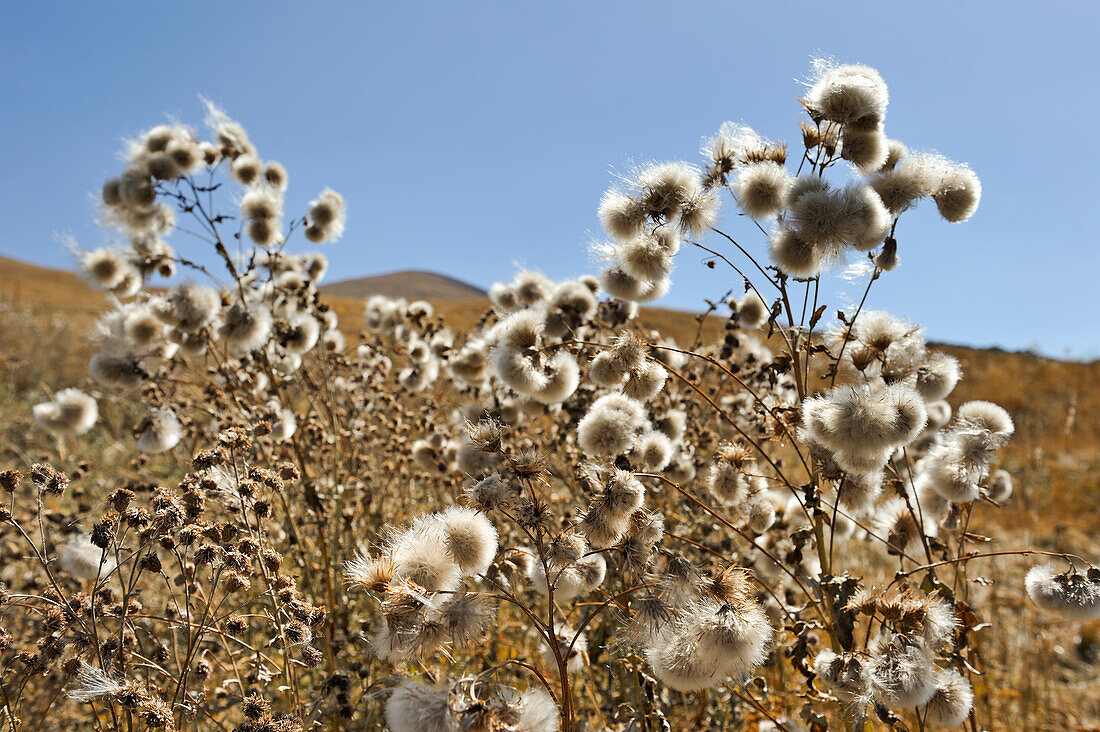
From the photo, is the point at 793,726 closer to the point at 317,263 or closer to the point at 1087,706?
the point at 1087,706

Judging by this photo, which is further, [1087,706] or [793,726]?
[1087,706]

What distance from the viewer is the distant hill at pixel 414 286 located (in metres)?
69.5

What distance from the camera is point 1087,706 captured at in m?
4.68

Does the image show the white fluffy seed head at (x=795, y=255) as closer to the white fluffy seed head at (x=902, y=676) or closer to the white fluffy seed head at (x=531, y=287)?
the white fluffy seed head at (x=902, y=676)

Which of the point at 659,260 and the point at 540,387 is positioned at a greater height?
the point at 659,260

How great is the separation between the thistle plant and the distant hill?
2470 inches

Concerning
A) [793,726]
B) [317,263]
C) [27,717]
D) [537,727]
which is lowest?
[27,717]

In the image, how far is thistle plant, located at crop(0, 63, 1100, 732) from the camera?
166cm

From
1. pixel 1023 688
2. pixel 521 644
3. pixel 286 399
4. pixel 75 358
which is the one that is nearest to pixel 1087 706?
pixel 1023 688

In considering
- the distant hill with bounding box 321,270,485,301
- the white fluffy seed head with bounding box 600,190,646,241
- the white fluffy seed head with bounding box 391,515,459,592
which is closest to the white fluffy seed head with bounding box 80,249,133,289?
the white fluffy seed head with bounding box 600,190,646,241

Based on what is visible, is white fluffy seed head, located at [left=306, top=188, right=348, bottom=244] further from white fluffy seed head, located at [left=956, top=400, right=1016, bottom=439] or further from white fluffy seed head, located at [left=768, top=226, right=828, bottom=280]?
white fluffy seed head, located at [left=956, top=400, right=1016, bottom=439]

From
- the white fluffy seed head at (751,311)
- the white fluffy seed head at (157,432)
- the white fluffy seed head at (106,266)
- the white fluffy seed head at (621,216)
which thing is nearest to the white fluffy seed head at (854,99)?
the white fluffy seed head at (621,216)

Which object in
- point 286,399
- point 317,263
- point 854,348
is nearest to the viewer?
point 854,348

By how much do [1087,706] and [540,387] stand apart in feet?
18.0
